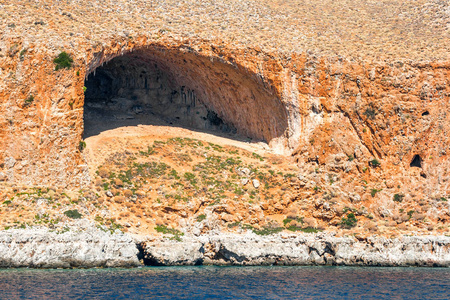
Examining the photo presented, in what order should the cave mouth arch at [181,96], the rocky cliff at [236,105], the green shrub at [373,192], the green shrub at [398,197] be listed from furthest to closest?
the cave mouth arch at [181,96] → the green shrub at [373,192] → the green shrub at [398,197] → the rocky cliff at [236,105]

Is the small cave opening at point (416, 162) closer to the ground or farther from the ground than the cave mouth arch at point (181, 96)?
closer to the ground

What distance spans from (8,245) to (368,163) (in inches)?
1247

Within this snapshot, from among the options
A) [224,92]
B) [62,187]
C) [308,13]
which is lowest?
[62,187]

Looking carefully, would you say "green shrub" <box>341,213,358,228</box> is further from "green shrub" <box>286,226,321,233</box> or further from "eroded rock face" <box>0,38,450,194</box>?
"eroded rock face" <box>0,38,450,194</box>

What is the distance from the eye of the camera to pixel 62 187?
58562 mm

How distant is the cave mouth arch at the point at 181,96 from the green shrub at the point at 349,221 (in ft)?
37.6

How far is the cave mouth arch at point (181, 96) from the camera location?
2741 inches

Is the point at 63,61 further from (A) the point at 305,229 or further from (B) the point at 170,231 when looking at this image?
(A) the point at 305,229

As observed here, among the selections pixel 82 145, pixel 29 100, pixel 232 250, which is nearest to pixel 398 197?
pixel 232 250

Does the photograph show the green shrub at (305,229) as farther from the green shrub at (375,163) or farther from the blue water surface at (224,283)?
the green shrub at (375,163)

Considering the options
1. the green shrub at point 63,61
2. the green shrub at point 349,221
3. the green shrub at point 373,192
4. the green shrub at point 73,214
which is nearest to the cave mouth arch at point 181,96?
the green shrub at point 63,61

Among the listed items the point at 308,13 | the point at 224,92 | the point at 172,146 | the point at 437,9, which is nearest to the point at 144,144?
the point at 172,146

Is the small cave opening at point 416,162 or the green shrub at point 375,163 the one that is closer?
the green shrub at point 375,163

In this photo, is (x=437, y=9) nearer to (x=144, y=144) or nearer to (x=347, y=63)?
(x=347, y=63)
